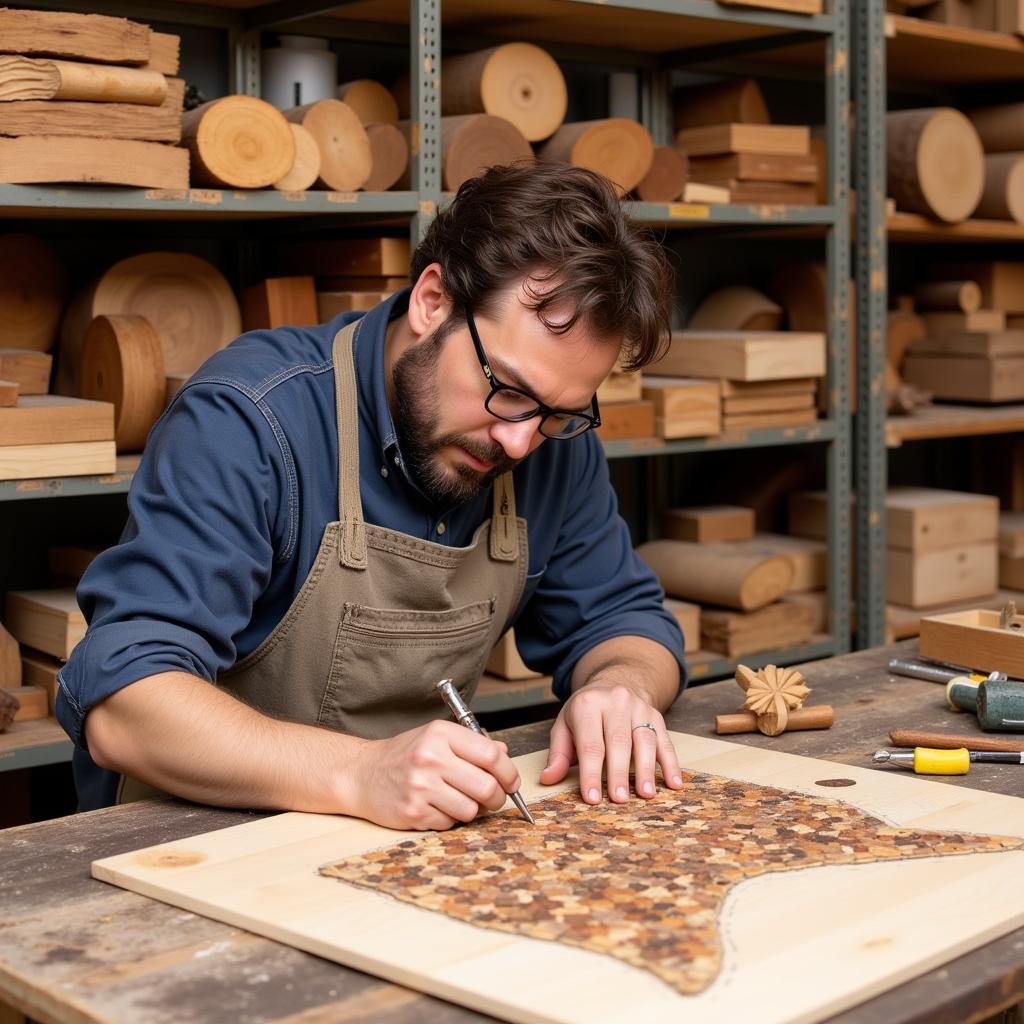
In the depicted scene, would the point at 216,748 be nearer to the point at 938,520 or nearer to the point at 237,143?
the point at 237,143

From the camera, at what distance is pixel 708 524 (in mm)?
3633

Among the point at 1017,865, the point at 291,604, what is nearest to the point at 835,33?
the point at 291,604

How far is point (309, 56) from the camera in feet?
9.71

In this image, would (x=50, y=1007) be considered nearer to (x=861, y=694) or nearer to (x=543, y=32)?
(x=861, y=694)

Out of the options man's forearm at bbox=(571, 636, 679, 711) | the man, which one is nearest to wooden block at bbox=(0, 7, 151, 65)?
the man

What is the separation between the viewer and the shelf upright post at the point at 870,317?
11.6 ft

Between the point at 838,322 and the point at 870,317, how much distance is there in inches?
5.2

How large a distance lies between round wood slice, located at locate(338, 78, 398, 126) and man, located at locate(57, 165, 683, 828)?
3.52 feet

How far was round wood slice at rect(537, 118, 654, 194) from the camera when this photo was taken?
3.08 meters

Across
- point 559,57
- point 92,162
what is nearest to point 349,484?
point 92,162

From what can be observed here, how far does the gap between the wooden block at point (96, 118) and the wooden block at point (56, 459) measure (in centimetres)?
50

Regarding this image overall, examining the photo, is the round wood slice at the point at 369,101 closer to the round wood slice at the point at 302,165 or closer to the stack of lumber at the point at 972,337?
the round wood slice at the point at 302,165

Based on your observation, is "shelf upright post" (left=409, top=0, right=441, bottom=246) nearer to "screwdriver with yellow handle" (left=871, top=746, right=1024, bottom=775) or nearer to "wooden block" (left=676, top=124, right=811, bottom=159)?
"wooden block" (left=676, top=124, right=811, bottom=159)

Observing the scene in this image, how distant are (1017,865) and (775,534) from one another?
2.66m
